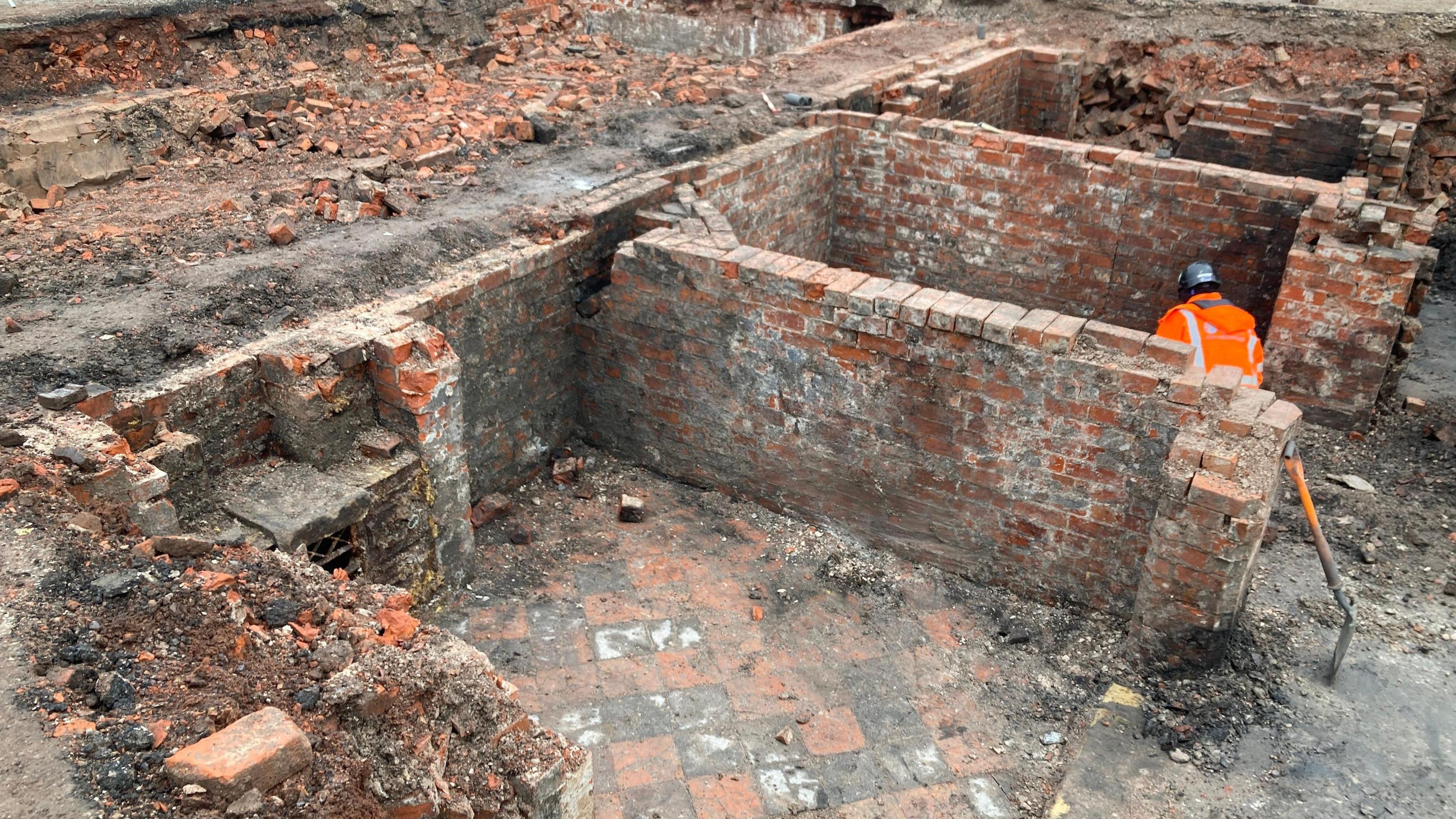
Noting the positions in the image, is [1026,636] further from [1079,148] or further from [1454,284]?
[1454,284]

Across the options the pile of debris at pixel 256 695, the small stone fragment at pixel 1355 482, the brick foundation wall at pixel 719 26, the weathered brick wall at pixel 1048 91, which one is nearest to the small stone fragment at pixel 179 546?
the pile of debris at pixel 256 695

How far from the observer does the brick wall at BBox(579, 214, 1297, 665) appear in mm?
4941

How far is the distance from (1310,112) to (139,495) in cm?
967

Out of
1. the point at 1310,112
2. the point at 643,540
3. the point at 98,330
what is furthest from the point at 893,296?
the point at 1310,112

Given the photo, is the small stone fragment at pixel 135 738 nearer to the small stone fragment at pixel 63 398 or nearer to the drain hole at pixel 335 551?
the drain hole at pixel 335 551

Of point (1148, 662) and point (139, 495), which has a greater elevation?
point (139, 495)

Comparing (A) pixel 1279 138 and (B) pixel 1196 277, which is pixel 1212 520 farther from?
(A) pixel 1279 138

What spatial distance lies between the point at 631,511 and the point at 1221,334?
3808 mm

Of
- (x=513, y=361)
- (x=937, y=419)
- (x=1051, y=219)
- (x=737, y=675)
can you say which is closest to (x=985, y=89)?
(x=1051, y=219)

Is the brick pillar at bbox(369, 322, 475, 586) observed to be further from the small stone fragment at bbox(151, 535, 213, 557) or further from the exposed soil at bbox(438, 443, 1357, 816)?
the small stone fragment at bbox(151, 535, 213, 557)

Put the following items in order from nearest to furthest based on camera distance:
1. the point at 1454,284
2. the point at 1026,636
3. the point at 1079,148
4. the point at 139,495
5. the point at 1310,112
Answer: the point at 139,495 → the point at 1026,636 → the point at 1079,148 → the point at 1310,112 → the point at 1454,284

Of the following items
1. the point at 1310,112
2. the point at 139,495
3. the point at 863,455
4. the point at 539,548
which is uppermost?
the point at 1310,112

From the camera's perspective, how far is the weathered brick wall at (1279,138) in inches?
360

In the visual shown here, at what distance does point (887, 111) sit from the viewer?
31.3 ft
